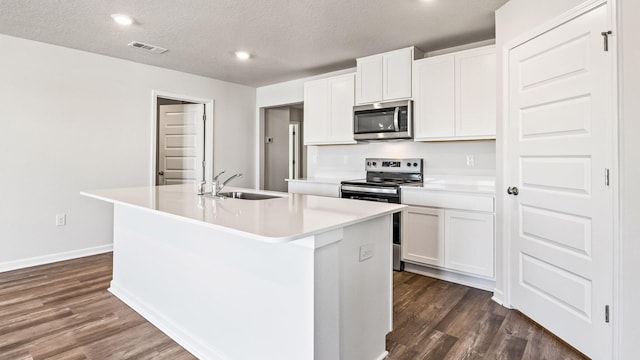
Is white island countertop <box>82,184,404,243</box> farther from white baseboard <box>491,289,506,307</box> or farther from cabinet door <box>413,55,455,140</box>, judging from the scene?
cabinet door <box>413,55,455,140</box>

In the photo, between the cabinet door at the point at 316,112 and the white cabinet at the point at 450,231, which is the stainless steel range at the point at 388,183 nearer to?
the white cabinet at the point at 450,231

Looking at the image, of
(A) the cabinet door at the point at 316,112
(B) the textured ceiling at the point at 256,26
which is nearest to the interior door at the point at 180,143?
(B) the textured ceiling at the point at 256,26

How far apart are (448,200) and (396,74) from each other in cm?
148

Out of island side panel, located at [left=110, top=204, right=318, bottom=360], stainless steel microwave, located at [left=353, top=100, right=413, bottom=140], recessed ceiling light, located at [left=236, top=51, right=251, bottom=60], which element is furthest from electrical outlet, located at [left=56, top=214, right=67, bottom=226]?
stainless steel microwave, located at [left=353, top=100, right=413, bottom=140]

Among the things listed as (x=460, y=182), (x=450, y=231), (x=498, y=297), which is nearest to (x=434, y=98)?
(x=460, y=182)

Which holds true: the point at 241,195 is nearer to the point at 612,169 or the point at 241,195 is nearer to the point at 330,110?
the point at 330,110

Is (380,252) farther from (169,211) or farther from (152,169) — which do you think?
(152,169)

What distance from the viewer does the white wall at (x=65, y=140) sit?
133 inches

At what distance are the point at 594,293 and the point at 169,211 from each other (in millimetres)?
2357

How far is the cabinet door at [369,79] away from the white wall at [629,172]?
2.25 meters

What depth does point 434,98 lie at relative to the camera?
3365mm

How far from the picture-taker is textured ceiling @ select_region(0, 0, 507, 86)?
104 inches

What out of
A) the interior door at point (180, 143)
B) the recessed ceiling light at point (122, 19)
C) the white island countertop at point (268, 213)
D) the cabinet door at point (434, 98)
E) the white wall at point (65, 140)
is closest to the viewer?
the white island countertop at point (268, 213)

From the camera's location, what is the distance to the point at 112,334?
2.15 meters
